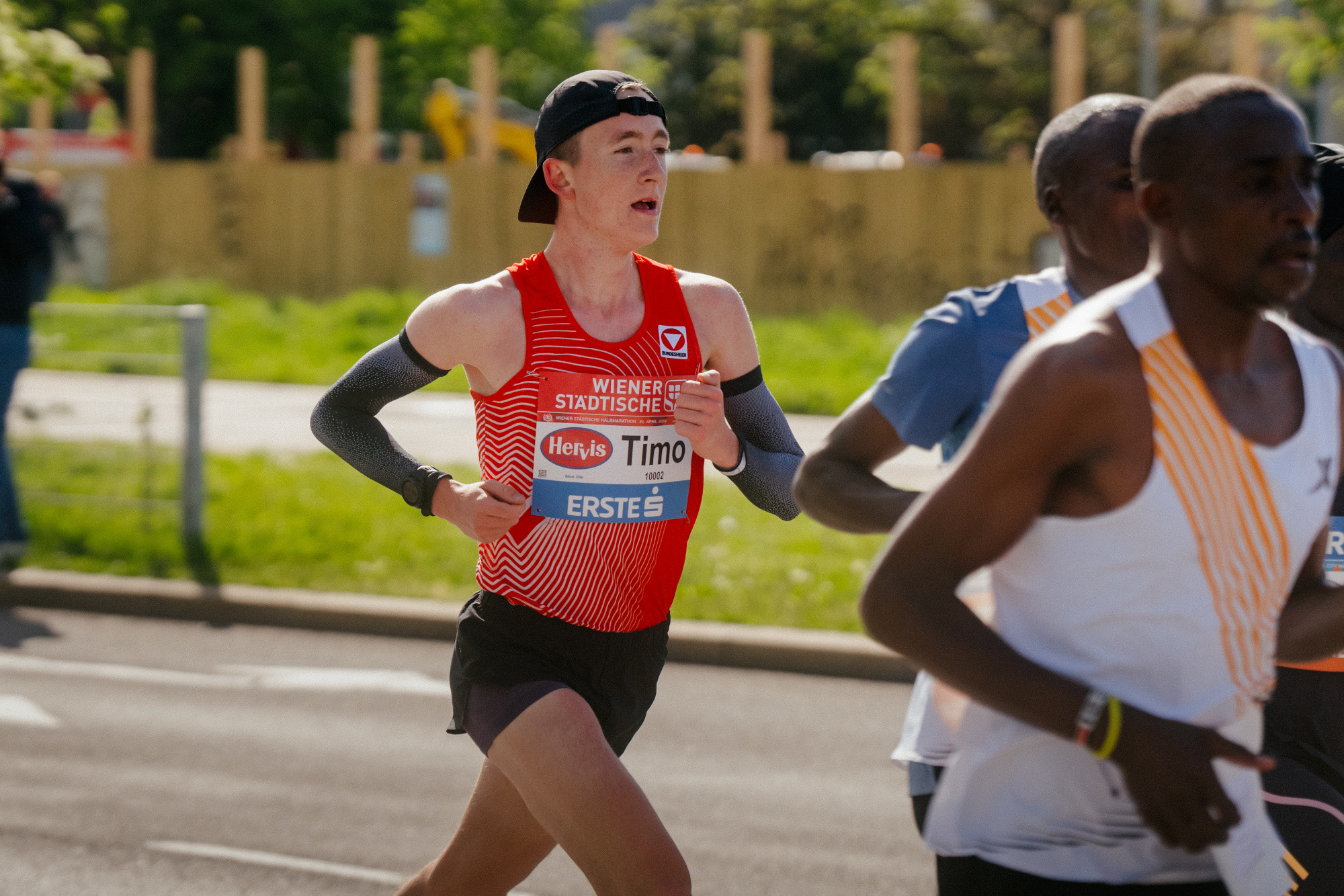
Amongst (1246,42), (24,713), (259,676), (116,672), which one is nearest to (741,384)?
(24,713)

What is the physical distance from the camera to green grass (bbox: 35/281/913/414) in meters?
10.1

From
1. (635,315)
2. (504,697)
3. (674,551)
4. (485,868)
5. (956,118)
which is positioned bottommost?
(485,868)

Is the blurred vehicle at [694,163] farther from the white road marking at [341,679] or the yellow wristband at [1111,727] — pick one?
the yellow wristband at [1111,727]

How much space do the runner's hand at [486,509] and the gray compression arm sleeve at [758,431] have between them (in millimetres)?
445

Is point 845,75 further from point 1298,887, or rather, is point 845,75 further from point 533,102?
point 1298,887

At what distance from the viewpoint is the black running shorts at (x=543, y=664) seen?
327 centimetres

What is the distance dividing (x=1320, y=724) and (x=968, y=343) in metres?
1.02

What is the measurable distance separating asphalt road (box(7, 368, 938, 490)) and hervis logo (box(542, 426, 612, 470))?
4.85 feet

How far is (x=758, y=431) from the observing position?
141 inches

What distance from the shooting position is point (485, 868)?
3.29 metres

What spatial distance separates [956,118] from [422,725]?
38.0m

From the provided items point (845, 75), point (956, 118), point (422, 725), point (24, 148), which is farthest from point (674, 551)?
point (845, 75)

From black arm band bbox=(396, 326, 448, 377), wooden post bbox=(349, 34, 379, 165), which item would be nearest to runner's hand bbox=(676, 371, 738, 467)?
black arm band bbox=(396, 326, 448, 377)

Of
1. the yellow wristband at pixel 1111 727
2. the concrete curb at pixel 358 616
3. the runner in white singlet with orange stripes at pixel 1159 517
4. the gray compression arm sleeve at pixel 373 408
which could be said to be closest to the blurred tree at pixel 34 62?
the concrete curb at pixel 358 616
